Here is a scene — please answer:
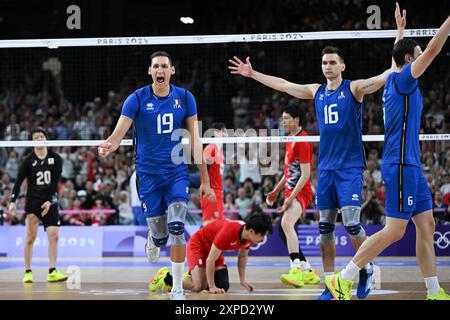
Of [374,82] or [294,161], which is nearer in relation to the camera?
[374,82]

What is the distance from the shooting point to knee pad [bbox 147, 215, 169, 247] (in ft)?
27.2

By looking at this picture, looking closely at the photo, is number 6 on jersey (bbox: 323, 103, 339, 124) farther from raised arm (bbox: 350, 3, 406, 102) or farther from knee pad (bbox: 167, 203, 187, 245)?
knee pad (bbox: 167, 203, 187, 245)

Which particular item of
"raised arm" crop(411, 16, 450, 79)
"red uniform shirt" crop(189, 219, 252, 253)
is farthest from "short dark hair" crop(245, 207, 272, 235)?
"raised arm" crop(411, 16, 450, 79)

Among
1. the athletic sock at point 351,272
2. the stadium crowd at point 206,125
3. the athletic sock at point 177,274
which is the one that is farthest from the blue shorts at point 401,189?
the stadium crowd at point 206,125

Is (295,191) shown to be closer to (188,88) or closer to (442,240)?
(442,240)

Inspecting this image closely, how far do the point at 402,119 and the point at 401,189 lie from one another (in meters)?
0.65

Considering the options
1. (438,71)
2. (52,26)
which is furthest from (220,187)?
(52,26)

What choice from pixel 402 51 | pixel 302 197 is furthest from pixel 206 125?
pixel 402 51

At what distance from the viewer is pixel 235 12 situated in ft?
79.7

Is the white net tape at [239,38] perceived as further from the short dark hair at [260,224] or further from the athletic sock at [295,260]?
Result: the athletic sock at [295,260]

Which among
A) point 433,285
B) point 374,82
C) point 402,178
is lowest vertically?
point 433,285

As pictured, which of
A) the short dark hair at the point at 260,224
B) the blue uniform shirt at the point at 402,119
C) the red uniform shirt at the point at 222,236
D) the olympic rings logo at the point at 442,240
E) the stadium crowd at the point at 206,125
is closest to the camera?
the blue uniform shirt at the point at 402,119

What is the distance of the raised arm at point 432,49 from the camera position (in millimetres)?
6359

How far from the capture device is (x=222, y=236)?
8836 millimetres
